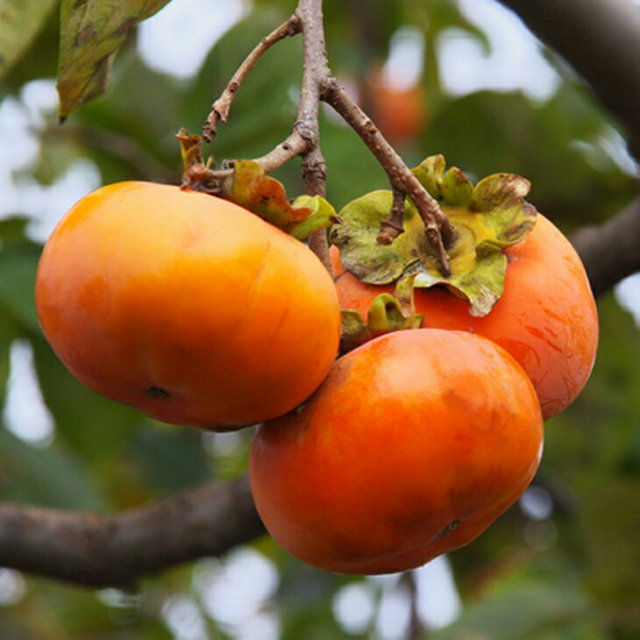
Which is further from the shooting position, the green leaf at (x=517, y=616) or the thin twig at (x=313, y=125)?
the green leaf at (x=517, y=616)

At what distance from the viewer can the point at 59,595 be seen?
3955mm

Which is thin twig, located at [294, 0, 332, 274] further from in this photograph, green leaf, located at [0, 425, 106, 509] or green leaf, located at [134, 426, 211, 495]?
green leaf, located at [134, 426, 211, 495]

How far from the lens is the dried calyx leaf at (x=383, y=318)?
3.89 ft

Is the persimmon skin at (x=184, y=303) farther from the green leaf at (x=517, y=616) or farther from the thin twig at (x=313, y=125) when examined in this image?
the green leaf at (x=517, y=616)

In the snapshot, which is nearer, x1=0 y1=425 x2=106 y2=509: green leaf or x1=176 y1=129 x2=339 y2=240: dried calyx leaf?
x1=176 y1=129 x2=339 y2=240: dried calyx leaf

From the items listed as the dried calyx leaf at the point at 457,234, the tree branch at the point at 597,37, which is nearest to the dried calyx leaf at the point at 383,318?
the dried calyx leaf at the point at 457,234

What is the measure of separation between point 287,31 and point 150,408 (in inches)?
18.3

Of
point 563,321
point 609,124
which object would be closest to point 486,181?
point 563,321

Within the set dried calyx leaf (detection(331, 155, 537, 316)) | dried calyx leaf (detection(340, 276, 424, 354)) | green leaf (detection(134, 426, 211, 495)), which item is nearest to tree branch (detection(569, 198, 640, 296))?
dried calyx leaf (detection(331, 155, 537, 316))

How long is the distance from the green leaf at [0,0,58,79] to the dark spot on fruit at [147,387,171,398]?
0.68 m

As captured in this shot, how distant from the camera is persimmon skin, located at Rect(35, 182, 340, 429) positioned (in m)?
0.96

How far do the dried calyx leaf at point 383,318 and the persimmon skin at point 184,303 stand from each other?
0.14 m

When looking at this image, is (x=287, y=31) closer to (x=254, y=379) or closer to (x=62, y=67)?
(x=62, y=67)

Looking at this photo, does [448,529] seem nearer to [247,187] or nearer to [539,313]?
[539,313]
